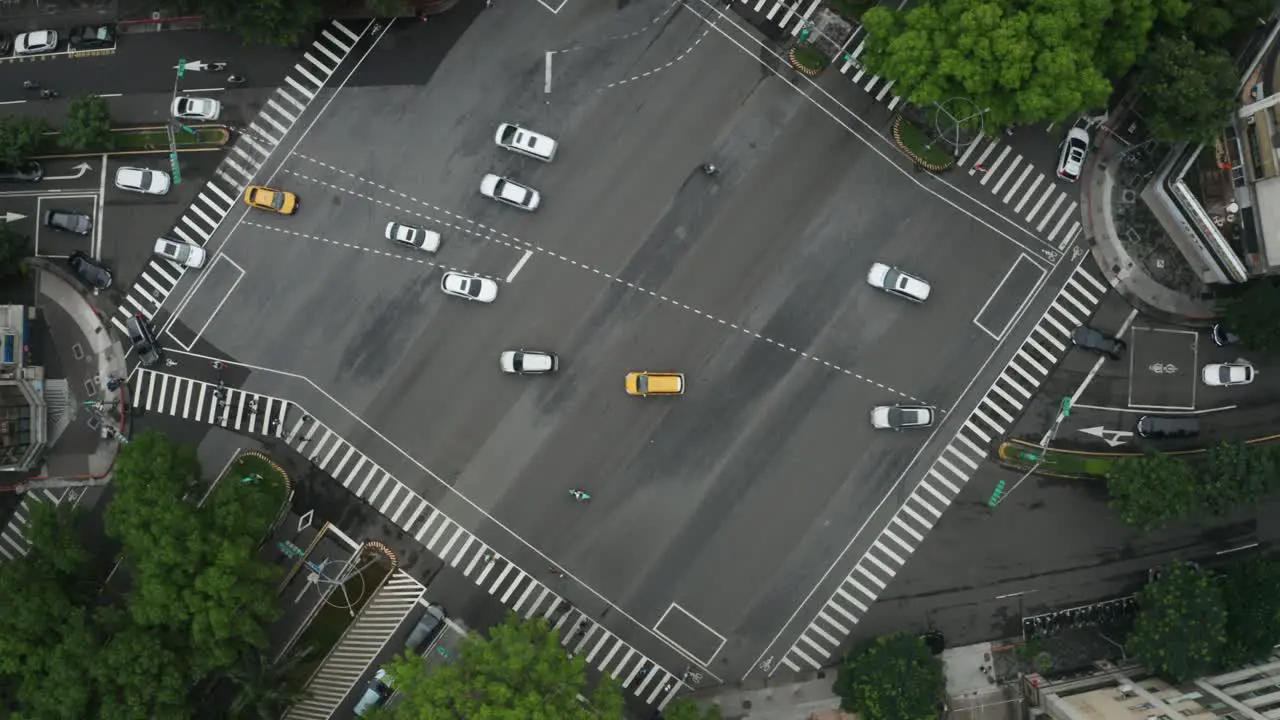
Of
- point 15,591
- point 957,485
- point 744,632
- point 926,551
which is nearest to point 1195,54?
point 957,485

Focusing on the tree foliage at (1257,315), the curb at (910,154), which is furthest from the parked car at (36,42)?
the tree foliage at (1257,315)

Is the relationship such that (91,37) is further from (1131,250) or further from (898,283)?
(1131,250)

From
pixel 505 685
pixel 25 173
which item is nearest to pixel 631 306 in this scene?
pixel 505 685

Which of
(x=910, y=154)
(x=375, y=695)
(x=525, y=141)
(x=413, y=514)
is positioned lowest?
(x=375, y=695)

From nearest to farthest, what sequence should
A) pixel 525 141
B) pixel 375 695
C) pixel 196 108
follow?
pixel 375 695 → pixel 525 141 → pixel 196 108

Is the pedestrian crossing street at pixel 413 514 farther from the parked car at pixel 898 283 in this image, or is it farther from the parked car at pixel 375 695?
the parked car at pixel 898 283

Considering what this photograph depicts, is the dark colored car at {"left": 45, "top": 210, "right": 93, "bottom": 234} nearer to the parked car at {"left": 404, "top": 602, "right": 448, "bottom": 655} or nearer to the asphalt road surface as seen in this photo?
the asphalt road surface
